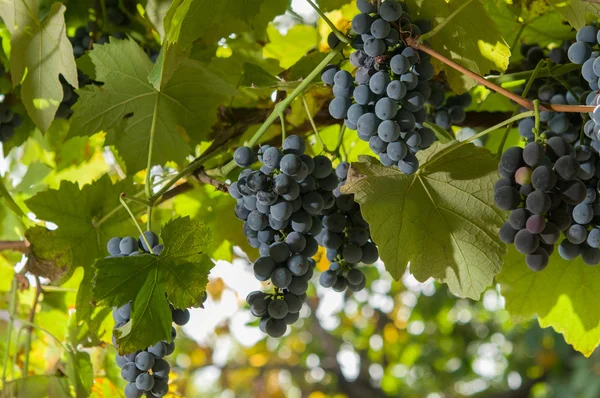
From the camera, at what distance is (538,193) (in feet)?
2.01

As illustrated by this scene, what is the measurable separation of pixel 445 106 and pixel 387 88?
0.33 meters

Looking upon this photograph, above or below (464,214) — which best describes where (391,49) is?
above

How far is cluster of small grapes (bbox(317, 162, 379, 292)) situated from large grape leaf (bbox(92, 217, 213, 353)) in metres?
0.15

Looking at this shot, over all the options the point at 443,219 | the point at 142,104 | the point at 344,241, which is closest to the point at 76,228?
the point at 142,104

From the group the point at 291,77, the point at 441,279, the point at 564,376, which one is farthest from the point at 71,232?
the point at 564,376

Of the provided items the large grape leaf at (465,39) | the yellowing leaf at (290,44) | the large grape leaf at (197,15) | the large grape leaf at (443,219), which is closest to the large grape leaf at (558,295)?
the large grape leaf at (443,219)

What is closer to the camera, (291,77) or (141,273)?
(141,273)

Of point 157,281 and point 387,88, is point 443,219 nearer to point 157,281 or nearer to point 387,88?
point 387,88

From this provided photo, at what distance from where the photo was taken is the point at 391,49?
699 mm

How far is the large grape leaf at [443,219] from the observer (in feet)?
2.52

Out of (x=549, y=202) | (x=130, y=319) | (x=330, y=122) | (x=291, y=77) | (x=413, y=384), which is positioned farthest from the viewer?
(x=413, y=384)

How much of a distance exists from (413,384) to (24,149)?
14.0ft

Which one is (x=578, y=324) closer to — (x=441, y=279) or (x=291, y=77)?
(x=441, y=279)

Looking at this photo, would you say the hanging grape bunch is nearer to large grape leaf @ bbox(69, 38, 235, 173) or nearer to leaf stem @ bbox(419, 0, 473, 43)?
large grape leaf @ bbox(69, 38, 235, 173)
